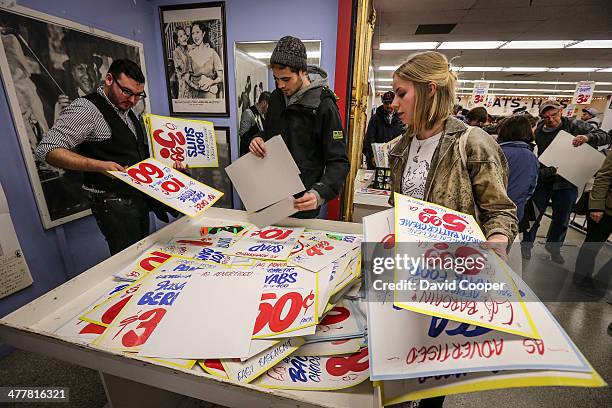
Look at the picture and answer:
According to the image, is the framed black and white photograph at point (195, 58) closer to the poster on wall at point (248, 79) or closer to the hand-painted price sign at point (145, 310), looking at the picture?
the poster on wall at point (248, 79)

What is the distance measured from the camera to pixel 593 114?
5184 millimetres

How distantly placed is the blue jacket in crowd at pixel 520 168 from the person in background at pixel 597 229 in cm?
50

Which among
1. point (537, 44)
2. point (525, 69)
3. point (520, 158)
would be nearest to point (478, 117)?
point (520, 158)

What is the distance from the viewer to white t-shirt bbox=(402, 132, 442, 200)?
1136 millimetres

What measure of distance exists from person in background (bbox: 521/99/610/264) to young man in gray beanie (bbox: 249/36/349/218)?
110 inches

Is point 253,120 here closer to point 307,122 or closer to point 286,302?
point 307,122

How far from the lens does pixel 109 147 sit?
62.8 inches

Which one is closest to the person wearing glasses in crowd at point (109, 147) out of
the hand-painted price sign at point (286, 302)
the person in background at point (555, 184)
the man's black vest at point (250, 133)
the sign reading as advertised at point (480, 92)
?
the hand-painted price sign at point (286, 302)

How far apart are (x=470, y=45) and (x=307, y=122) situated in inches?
273

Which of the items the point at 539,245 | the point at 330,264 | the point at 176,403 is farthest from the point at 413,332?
the point at 539,245

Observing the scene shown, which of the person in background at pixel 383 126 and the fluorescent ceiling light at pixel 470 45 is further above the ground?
the fluorescent ceiling light at pixel 470 45

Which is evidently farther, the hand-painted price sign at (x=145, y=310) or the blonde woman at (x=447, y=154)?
the blonde woman at (x=447, y=154)

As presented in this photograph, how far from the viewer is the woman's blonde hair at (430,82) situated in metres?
1.06

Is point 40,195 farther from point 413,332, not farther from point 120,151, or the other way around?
point 413,332
